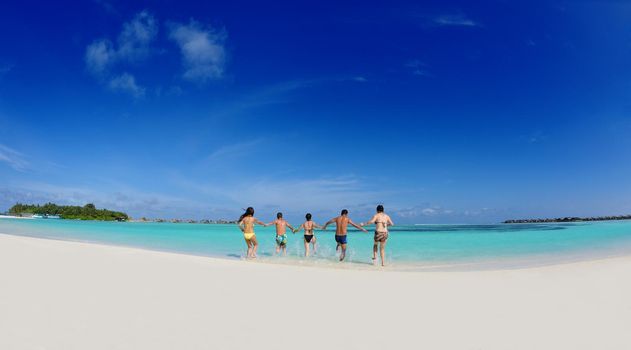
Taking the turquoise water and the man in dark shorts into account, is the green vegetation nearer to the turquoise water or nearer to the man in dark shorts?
the turquoise water

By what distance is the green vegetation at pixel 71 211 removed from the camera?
5061 inches

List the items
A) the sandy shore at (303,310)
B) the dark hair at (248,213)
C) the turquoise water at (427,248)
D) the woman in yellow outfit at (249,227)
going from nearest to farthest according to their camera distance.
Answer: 1. the sandy shore at (303,310)
2. the turquoise water at (427,248)
3. the woman in yellow outfit at (249,227)
4. the dark hair at (248,213)

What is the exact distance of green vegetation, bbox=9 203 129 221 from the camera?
128550 mm

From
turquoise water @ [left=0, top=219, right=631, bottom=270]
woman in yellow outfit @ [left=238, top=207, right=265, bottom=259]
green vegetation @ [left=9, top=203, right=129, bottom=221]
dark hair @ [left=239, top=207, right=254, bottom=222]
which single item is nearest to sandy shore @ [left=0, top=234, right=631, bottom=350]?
turquoise water @ [left=0, top=219, right=631, bottom=270]

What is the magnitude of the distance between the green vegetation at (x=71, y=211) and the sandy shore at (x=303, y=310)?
145m

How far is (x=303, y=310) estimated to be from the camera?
4.73 m

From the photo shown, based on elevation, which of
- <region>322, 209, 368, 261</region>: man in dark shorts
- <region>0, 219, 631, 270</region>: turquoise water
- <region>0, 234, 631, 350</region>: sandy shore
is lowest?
<region>0, 219, 631, 270</region>: turquoise water

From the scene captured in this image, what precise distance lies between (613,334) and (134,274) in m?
7.87

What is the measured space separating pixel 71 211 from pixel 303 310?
15783 cm

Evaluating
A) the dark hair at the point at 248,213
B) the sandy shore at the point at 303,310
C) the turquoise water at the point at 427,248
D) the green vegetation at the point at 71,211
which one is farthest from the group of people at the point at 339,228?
the green vegetation at the point at 71,211

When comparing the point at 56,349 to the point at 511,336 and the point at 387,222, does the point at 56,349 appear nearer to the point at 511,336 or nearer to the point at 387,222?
the point at 511,336

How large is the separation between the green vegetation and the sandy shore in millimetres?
144660

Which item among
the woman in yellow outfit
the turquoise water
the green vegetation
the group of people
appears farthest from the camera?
the green vegetation

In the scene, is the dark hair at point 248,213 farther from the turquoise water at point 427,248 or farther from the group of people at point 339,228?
the turquoise water at point 427,248
